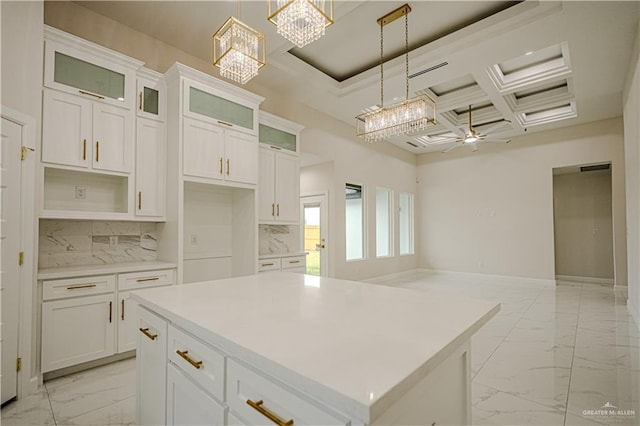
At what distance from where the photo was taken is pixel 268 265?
166 inches

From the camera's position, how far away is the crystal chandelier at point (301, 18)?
1825 mm

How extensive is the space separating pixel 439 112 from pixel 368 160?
1762mm

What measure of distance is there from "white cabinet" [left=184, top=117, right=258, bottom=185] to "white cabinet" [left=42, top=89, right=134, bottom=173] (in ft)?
1.81

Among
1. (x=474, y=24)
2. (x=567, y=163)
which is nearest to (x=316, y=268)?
(x=474, y=24)

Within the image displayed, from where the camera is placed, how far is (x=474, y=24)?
350cm

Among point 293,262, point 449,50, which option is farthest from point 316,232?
point 449,50

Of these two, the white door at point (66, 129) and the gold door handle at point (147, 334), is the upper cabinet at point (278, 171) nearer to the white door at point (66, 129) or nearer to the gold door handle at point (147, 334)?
the white door at point (66, 129)

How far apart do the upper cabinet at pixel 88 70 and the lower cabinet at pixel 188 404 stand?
8.86 feet

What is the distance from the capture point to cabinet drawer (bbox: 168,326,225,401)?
1085 millimetres

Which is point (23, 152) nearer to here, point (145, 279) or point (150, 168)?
point (150, 168)

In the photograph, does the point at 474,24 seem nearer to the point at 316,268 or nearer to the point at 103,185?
the point at 103,185

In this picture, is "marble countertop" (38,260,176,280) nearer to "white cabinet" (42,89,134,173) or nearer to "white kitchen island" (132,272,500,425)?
"white cabinet" (42,89,134,173)

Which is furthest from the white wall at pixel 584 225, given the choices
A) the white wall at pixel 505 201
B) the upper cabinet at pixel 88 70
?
the upper cabinet at pixel 88 70

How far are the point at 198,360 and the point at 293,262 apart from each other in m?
3.40
